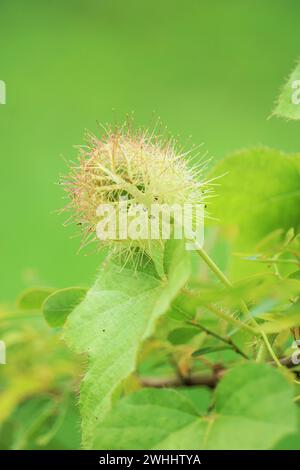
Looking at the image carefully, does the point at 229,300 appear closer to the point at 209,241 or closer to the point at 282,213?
the point at 282,213

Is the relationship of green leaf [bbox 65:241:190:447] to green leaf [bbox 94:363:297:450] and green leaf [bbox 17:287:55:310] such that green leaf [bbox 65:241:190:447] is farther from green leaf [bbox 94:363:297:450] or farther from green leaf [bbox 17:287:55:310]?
green leaf [bbox 17:287:55:310]

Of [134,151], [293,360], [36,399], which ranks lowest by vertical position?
[36,399]

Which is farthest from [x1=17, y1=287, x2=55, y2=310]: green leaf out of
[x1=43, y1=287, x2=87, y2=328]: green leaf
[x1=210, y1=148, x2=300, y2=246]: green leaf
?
[x1=210, y1=148, x2=300, y2=246]: green leaf

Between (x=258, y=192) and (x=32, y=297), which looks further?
(x=32, y=297)

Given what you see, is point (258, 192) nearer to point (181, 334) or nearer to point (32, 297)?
point (181, 334)

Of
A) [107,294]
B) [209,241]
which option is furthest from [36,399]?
[107,294]

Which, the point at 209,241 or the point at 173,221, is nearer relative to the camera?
the point at 173,221

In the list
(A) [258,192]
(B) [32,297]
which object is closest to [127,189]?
(A) [258,192]
